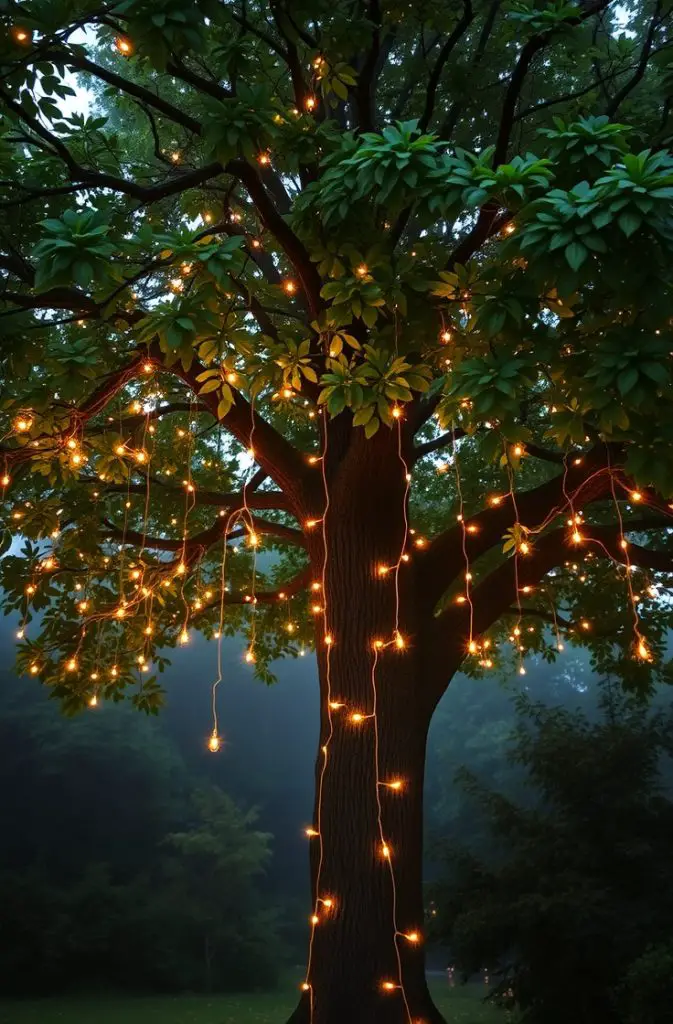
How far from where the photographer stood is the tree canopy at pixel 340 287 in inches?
97.6

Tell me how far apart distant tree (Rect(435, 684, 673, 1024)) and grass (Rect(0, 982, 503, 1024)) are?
2.86 meters

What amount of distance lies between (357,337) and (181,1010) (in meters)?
9.02

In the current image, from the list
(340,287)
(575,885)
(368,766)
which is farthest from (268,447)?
(575,885)

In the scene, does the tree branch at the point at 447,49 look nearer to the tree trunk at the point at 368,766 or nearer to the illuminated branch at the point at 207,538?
the tree trunk at the point at 368,766

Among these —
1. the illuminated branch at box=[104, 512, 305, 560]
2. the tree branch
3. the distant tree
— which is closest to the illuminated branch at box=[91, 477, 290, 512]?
the illuminated branch at box=[104, 512, 305, 560]

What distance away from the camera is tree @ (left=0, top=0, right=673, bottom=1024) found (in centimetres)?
251

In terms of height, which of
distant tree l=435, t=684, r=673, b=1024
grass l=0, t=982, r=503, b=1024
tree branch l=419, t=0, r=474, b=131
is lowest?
grass l=0, t=982, r=503, b=1024

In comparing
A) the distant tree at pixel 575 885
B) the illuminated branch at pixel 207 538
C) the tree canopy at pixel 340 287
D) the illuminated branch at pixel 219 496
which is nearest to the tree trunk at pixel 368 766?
the tree canopy at pixel 340 287

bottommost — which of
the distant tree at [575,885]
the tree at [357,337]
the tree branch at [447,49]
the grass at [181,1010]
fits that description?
the grass at [181,1010]

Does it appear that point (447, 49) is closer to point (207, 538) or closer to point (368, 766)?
point (207, 538)

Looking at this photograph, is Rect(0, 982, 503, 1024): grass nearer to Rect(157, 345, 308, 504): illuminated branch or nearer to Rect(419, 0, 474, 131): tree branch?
Rect(157, 345, 308, 504): illuminated branch

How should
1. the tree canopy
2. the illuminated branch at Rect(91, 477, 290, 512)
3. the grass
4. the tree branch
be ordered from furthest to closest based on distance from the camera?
the grass < the illuminated branch at Rect(91, 477, 290, 512) < the tree branch < the tree canopy

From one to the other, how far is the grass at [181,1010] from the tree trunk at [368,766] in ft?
19.3

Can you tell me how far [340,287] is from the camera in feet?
9.38
